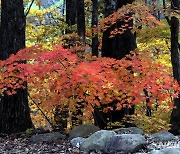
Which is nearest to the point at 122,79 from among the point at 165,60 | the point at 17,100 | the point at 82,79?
the point at 82,79

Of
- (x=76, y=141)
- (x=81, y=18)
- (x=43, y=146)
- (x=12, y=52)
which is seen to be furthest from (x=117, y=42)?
(x=43, y=146)

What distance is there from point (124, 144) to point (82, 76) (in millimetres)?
1486

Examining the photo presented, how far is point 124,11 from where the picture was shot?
7875 millimetres

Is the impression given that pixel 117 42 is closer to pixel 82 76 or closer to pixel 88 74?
pixel 88 74

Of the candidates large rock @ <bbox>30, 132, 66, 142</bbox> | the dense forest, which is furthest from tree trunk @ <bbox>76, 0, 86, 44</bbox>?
large rock @ <bbox>30, 132, 66, 142</bbox>

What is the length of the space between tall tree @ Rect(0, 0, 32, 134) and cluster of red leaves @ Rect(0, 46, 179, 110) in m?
0.54

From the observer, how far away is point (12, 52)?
741 centimetres

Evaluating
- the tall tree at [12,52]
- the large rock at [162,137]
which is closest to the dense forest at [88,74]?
the tall tree at [12,52]

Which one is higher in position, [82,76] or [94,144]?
[82,76]

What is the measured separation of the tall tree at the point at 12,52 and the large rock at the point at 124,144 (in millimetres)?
3270

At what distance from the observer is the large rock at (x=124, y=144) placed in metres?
4.81

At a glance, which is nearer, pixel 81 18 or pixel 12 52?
pixel 12 52

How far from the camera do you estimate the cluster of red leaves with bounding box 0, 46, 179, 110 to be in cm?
553

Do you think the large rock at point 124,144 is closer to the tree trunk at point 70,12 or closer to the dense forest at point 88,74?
the dense forest at point 88,74
